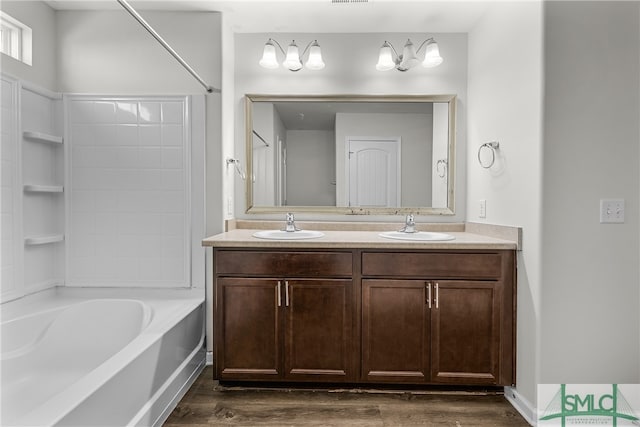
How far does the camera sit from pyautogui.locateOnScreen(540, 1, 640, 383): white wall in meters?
1.73

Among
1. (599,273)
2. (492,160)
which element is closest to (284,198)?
(492,160)

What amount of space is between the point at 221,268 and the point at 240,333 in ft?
1.25

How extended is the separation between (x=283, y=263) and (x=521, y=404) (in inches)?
57.7

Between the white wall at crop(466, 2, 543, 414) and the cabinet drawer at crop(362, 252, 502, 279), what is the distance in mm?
167

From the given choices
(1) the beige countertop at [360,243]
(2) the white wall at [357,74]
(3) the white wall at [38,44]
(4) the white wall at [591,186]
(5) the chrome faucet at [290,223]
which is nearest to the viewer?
(4) the white wall at [591,186]

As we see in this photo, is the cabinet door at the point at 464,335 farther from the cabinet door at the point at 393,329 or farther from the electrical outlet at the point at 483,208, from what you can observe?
the electrical outlet at the point at 483,208

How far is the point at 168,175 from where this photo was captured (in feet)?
7.95

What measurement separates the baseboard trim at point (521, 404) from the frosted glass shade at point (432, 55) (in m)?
2.09

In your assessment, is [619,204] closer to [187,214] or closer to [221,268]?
[221,268]

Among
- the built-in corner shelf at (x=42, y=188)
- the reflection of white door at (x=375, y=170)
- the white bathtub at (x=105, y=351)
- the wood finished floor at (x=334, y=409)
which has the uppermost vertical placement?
the reflection of white door at (x=375, y=170)

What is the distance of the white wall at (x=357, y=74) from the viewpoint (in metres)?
2.62

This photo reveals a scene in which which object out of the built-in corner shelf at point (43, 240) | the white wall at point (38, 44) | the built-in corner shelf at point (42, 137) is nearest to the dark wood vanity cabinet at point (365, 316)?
the built-in corner shelf at point (43, 240)

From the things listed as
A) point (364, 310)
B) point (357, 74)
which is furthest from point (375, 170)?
point (364, 310)

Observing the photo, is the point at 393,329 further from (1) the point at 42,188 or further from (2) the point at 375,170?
(1) the point at 42,188
